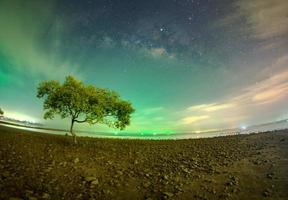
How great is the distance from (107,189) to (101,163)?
606cm

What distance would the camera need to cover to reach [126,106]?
1454 inches

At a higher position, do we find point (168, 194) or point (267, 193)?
point (267, 193)

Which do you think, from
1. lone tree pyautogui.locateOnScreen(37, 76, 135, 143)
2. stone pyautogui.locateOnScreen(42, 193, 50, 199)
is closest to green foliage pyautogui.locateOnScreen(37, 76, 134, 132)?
lone tree pyautogui.locateOnScreen(37, 76, 135, 143)

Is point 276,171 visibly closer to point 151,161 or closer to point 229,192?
point 229,192

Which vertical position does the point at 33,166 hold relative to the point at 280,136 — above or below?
below

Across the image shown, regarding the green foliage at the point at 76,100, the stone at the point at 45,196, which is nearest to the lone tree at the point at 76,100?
the green foliage at the point at 76,100

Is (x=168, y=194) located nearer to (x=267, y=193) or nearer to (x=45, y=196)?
(x=267, y=193)

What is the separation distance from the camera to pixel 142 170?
26.8 metres

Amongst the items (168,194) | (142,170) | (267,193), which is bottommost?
(168,194)

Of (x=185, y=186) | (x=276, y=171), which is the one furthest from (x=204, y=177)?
(x=276, y=171)

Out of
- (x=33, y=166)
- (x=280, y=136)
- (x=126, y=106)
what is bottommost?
(x=33, y=166)

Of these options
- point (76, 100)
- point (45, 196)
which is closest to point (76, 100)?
point (76, 100)

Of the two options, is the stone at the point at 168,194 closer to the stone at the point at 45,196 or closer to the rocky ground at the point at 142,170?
the rocky ground at the point at 142,170

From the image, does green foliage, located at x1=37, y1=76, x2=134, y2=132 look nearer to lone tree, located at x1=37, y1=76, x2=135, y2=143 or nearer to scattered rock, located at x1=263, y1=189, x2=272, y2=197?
lone tree, located at x1=37, y1=76, x2=135, y2=143
